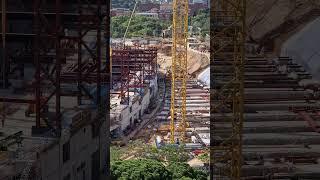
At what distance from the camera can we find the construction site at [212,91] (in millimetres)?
6777

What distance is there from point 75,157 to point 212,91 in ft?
8.27

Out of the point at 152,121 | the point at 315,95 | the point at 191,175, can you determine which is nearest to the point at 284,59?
the point at 315,95

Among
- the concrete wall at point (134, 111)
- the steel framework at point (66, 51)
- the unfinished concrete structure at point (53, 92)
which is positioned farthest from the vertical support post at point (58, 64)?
the concrete wall at point (134, 111)

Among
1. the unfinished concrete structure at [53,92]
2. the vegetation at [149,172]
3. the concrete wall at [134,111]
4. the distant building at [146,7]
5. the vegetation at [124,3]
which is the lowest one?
the vegetation at [149,172]

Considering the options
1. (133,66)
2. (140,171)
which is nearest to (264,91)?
(140,171)

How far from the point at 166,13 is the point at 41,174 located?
63.4 metres

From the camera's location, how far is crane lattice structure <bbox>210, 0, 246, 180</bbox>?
7570 mm

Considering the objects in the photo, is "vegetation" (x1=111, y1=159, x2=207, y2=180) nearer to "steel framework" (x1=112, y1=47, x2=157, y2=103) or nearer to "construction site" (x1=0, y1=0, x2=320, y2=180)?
"construction site" (x1=0, y1=0, x2=320, y2=180)

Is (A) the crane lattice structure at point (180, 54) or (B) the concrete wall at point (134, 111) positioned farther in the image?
(B) the concrete wall at point (134, 111)

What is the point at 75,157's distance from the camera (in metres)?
9.21

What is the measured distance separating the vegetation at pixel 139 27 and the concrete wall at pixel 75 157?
145 ft

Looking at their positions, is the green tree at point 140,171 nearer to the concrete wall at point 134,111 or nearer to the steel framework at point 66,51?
the steel framework at point 66,51

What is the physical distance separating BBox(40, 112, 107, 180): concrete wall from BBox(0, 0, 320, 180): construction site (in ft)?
0.06

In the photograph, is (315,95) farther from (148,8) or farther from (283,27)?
(148,8)
